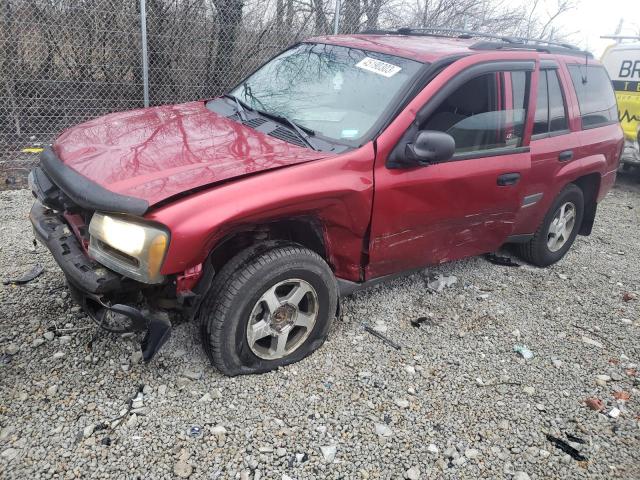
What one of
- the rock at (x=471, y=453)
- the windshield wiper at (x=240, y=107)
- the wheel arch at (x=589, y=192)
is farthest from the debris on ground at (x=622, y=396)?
the windshield wiper at (x=240, y=107)

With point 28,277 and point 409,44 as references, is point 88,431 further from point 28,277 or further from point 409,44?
point 409,44

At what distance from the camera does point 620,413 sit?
289 cm

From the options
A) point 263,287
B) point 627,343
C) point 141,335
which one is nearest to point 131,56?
point 141,335

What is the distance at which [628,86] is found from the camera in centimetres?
782

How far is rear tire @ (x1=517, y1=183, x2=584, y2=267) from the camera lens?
4.38 metres

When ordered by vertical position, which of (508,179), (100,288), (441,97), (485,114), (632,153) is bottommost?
(100,288)

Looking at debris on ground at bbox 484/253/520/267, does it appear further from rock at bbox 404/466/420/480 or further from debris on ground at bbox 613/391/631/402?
rock at bbox 404/466/420/480

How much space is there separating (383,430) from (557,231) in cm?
291

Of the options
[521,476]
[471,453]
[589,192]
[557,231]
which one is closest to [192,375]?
[471,453]

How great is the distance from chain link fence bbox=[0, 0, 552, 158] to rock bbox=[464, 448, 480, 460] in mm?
5421

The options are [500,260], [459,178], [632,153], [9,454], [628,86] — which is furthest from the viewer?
[628,86]

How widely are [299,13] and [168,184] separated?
6287mm

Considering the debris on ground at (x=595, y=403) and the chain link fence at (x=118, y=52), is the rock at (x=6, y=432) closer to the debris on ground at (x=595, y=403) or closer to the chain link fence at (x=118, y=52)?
the debris on ground at (x=595, y=403)

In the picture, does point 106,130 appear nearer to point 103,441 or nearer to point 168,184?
point 168,184
